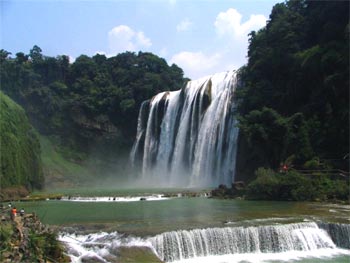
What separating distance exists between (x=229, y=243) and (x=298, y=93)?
2227cm

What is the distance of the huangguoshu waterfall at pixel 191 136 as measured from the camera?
41.2m

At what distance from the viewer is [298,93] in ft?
119

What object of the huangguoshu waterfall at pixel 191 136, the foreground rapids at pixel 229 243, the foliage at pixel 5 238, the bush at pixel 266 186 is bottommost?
the foreground rapids at pixel 229 243

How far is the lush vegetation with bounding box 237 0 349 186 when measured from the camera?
102 ft

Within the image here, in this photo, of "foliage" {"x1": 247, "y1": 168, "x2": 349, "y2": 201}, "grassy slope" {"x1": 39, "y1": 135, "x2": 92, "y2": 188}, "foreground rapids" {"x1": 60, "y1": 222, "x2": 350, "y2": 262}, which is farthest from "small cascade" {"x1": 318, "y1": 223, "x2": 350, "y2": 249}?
"grassy slope" {"x1": 39, "y1": 135, "x2": 92, "y2": 188}

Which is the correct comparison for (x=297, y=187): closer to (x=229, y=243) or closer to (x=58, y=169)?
(x=229, y=243)

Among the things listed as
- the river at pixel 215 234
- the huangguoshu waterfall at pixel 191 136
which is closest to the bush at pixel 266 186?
the river at pixel 215 234

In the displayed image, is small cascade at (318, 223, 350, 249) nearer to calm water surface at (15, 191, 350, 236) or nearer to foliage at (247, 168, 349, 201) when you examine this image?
calm water surface at (15, 191, 350, 236)

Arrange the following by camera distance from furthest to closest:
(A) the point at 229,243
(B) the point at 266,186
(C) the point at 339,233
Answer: (B) the point at 266,186, (C) the point at 339,233, (A) the point at 229,243

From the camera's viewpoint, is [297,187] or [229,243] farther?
[297,187]

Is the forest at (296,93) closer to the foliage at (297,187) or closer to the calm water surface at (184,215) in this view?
the foliage at (297,187)

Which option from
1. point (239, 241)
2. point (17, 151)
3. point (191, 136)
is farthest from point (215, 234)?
point (191, 136)

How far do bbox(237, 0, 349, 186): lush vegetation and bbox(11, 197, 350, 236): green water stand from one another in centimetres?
493

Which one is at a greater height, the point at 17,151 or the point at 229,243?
the point at 17,151
